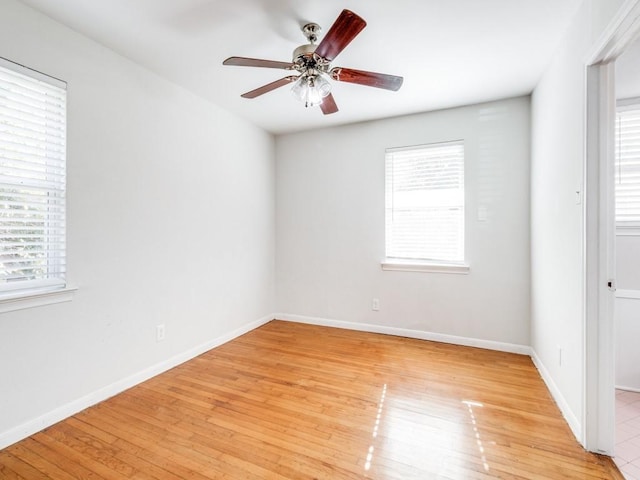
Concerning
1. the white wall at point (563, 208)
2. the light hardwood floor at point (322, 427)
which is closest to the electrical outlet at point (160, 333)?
the light hardwood floor at point (322, 427)

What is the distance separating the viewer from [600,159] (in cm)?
163

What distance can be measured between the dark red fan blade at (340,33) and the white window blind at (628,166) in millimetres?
2523

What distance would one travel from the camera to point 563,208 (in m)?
2.05

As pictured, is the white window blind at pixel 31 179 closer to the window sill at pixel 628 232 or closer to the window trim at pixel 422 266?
the window trim at pixel 422 266

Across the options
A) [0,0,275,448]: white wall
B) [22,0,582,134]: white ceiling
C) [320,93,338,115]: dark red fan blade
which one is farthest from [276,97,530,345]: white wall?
[320,93,338,115]: dark red fan blade

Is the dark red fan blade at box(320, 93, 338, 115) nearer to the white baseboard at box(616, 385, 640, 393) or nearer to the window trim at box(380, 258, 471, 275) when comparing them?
the window trim at box(380, 258, 471, 275)

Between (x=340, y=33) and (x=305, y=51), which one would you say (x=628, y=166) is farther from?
(x=305, y=51)

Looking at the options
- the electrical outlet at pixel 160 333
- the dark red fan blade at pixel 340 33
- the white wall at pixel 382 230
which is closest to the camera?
the dark red fan blade at pixel 340 33

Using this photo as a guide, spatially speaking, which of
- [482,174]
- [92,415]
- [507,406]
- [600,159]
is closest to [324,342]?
[507,406]

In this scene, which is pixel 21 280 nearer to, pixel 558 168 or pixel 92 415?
pixel 92 415

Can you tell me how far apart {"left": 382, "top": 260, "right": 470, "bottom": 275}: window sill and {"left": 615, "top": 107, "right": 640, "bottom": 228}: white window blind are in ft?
4.18

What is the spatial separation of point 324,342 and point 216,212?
1814mm

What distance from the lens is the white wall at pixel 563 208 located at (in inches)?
68.7

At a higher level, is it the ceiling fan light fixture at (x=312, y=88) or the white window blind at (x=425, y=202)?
the ceiling fan light fixture at (x=312, y=88)
